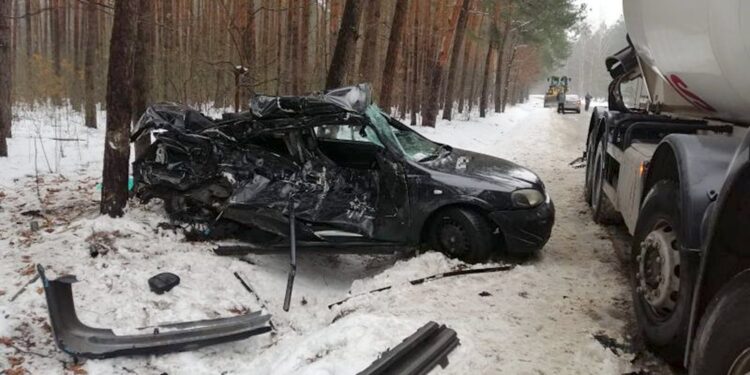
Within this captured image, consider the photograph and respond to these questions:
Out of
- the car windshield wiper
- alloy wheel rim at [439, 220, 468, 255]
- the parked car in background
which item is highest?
the parked car in background

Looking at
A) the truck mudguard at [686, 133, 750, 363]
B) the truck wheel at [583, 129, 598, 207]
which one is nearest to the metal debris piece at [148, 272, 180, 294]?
the truck mudguard at [686, 133, 750, 363]

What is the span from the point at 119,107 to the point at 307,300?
300 centimetres

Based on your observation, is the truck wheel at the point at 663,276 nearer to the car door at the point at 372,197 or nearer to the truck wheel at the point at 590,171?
the car door at the point at 372,197

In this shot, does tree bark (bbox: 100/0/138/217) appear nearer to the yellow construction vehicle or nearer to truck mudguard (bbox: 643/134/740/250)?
truck mudguard (bbox: 643/134/740/250)

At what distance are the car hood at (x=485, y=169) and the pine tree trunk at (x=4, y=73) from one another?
308 inches

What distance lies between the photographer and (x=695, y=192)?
3020 millimetres

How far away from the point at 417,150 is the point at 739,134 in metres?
3.43

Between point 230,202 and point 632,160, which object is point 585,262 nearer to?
point 632,160

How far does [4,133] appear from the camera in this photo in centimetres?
988

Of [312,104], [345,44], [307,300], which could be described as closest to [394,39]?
[345,44]

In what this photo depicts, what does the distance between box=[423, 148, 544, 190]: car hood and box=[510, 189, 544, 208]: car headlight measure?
110 mm

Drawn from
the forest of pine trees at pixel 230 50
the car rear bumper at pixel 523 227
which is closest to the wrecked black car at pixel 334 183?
the car rear bumper at pixel 523 227

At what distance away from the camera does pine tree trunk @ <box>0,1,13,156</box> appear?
929cm

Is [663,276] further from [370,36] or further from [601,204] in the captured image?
[370,36]
